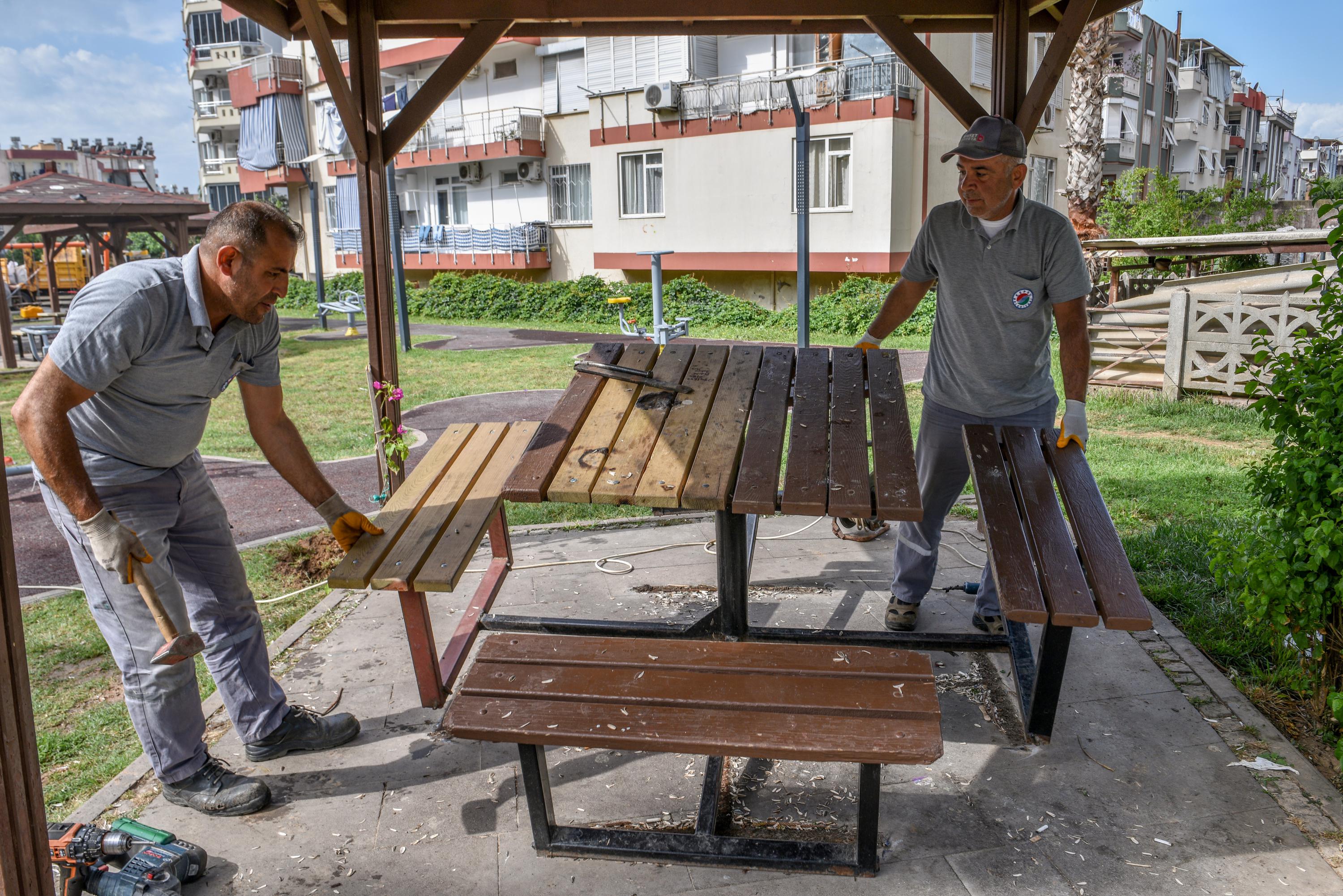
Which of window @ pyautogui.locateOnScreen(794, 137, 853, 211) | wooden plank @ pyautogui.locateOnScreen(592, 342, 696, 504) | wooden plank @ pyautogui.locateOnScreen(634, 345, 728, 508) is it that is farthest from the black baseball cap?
window @ pyautogui.locateOnScreen(794, 137, 853, 211)

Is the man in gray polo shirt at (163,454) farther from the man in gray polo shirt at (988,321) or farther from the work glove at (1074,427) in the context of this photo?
the work glove at (1074,427)

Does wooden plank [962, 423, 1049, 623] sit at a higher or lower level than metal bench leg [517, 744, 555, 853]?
higher

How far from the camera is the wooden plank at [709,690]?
7.97 feet

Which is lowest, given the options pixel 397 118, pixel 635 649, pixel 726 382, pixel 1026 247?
pixel 635 649

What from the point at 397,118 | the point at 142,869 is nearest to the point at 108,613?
the point at 142,869

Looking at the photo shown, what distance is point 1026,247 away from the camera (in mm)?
3666

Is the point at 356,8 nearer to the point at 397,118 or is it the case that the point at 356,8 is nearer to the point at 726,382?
the point at 397,118

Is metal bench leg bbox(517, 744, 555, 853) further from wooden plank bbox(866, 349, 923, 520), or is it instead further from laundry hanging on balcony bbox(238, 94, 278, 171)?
laundry hanging on balcony bbox(238, 94, 278, 171)

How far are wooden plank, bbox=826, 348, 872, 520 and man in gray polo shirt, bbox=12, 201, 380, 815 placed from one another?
1725mm

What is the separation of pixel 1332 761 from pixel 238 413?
1121 centimetres

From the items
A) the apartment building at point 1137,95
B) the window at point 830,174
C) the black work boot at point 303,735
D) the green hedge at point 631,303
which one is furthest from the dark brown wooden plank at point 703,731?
the apartment building at point 1137,95

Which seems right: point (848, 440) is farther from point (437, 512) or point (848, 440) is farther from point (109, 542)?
point (109, 542)

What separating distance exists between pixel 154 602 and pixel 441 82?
137 inches

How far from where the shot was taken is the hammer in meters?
2.51
